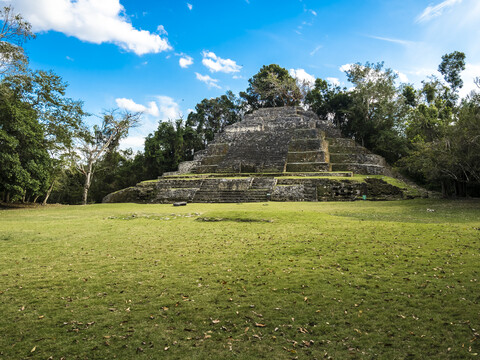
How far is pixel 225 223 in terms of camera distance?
31.2 feet

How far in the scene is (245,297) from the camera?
3781mm

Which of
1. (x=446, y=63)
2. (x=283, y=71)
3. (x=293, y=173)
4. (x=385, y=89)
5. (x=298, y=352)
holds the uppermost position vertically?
(x=283, y=71)

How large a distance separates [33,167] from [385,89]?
32024mm

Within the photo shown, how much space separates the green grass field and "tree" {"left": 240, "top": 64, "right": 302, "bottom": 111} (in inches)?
1414

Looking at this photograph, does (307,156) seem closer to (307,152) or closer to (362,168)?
(307,152)

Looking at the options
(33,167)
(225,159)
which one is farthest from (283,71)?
(33,167)

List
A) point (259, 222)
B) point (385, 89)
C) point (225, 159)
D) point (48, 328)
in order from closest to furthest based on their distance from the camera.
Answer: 1. point (48, 328)
2. point (259, 222)
3. point (225, 159)
4. point (385, 89)

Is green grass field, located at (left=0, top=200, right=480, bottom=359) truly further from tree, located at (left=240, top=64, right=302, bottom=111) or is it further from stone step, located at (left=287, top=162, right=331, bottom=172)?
tree, located at (left=240, top=64, right=302, bottom=111)

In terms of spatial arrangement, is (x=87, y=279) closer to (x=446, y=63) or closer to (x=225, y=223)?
(x=225, y=223)

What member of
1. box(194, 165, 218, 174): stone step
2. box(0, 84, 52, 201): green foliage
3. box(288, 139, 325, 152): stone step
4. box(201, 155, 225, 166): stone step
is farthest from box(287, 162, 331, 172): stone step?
box(0, 84, 52, 201): green foliage

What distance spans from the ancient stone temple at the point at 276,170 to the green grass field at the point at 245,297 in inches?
406

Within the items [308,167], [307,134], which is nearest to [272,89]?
[307,134]

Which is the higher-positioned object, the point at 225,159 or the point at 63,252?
the point at 225,159

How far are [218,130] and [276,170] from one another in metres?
24.1
